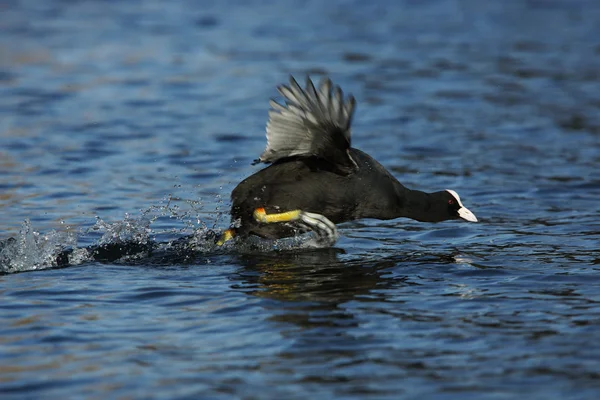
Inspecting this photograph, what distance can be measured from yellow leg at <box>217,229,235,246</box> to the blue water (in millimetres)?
99

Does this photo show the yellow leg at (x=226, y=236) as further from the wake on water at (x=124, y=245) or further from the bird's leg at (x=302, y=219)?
the bird's leg at (x=302, y=219)

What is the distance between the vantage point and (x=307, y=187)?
6.48 meters

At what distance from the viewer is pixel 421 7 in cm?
1845

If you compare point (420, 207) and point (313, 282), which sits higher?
point (420, 207)

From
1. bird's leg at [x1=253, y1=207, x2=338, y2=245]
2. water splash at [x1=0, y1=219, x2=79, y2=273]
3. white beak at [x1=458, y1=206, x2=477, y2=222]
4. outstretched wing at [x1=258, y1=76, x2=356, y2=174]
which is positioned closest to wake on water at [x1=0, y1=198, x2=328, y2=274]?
water splash at [x1=0, y1=219, x2=79, y2=273]

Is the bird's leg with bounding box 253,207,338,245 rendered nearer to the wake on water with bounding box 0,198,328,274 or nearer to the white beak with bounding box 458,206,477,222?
the wake on water with bounding box 0,198,328,274

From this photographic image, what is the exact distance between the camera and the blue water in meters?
4.62

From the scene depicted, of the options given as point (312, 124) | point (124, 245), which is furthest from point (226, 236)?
point (312, 124)

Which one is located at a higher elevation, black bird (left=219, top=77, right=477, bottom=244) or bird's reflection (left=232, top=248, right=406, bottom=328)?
black bird (left=219, top=77, right=477, bottom=244)

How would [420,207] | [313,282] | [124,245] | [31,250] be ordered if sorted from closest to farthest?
1. [313,282]
2. [31,250]
3. [124,245]
4. [420,207]

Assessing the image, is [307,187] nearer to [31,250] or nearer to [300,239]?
[300,239]

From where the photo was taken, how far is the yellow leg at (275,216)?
6457 millimetres

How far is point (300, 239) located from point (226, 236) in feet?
1.99

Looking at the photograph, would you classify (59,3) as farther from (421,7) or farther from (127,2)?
(421,7)
